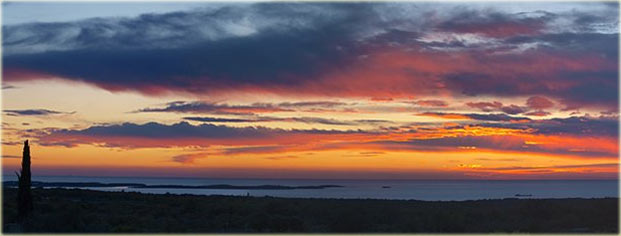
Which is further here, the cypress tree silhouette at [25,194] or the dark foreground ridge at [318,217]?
the cypress tree silhouette at [25,194]

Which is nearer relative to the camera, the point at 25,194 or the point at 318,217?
the point at 25,194

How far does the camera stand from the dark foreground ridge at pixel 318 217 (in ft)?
112

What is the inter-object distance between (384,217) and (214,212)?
429 inches

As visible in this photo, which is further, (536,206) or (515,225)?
(536,206)

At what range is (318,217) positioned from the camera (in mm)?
41094

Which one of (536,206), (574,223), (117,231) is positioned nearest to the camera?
(117,231)

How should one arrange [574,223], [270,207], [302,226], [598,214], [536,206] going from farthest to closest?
[270,207]
[536,206]
[598,214]
[574,223]
[302,226]

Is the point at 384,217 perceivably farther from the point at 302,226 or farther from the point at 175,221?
the point at 175,221

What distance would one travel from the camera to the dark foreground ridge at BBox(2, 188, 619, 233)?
34.1 metres

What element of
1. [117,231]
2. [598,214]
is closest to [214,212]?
[117,231]

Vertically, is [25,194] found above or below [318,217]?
above

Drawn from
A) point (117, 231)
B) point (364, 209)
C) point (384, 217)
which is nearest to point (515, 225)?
point (384, 217)

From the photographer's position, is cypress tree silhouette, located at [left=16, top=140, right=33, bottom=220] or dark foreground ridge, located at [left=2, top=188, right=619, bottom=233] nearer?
dark foreground ridge, located at [left=2, top=188, right=619, bottom=233]

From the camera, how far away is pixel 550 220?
39.3 meters
